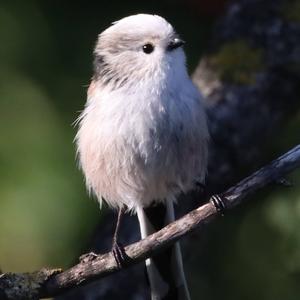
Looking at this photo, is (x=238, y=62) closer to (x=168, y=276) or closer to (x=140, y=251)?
(x=168, y=276)

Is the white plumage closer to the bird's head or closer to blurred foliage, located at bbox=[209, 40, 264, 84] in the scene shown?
the bird's head

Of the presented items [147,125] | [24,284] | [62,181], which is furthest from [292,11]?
[24,284]

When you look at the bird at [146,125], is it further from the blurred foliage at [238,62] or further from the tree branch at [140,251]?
the blurred foliage at [238,62]

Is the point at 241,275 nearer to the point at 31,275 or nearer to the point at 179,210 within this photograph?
the point at 179,210

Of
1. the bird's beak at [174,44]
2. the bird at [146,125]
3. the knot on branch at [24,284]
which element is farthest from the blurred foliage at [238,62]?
the knot on branch at [24,284]

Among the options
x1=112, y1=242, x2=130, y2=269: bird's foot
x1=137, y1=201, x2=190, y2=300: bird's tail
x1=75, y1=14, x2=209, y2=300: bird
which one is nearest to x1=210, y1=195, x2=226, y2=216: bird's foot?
x1=112, y1=242, x2=130, y2=269: bird's foot

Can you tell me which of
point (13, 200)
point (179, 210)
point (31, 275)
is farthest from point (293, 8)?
point (31, 275)

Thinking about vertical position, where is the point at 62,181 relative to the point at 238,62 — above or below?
above
